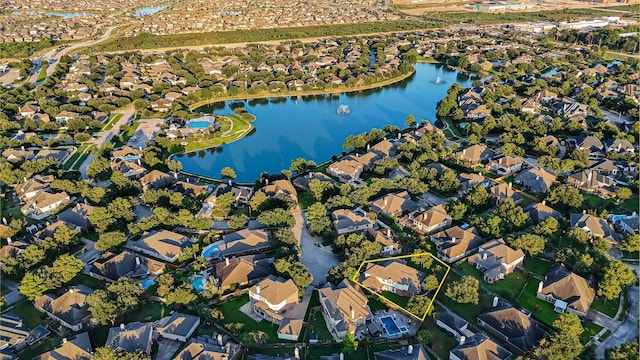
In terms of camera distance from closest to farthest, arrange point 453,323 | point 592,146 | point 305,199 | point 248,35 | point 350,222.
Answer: point 453,323, point 350,222, point 305,199, point 592,146, point 248,35

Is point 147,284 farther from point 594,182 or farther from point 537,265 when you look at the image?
point 594,182

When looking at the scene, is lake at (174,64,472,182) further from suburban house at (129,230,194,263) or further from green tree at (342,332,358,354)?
green tree at (342,332,358,354)

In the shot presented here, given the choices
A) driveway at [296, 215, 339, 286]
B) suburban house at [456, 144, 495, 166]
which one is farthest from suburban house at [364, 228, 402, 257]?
suburban house at [456, 144, 495, 166]

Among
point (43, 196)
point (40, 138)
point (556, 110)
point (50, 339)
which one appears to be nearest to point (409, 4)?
point (556, 110)

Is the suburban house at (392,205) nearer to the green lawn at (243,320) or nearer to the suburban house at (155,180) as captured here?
the green lawn at (243,320)

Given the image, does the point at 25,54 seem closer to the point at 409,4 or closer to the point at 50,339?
the point at 50,339

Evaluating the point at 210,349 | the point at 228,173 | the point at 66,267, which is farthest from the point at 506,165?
the point at 66,267
